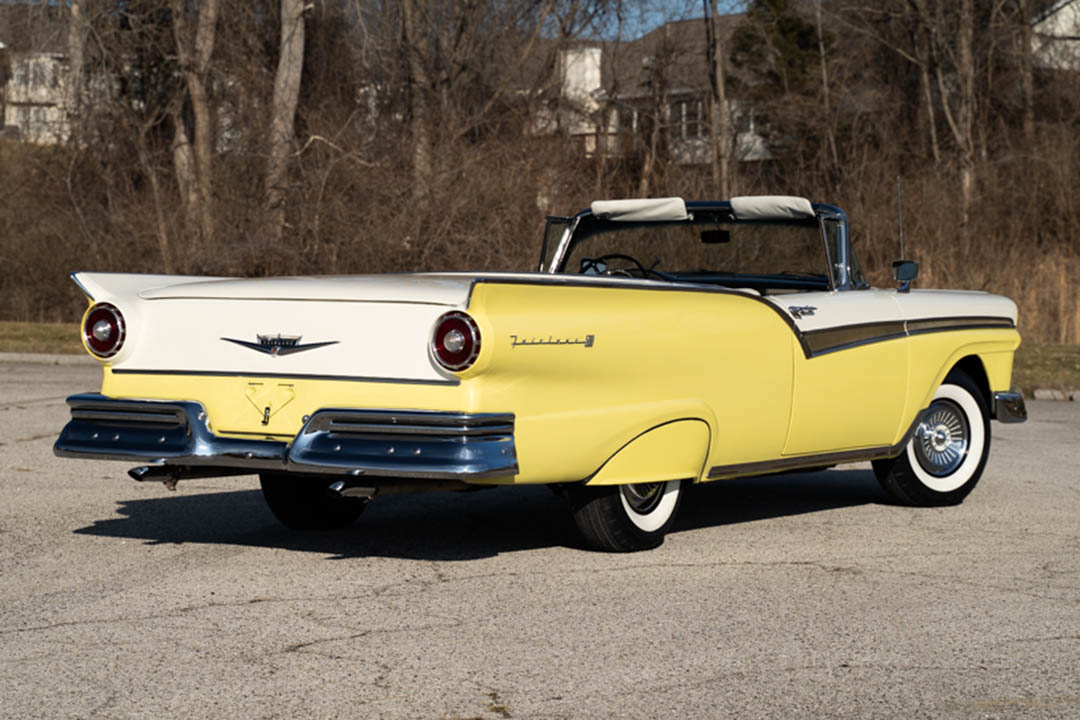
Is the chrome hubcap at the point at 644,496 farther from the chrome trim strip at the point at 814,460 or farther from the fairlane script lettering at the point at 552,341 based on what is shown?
the fairlane script lettering at the point at 552,341

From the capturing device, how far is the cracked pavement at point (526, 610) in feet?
14.5

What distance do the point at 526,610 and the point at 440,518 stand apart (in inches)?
90.1

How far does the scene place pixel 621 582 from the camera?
610 centimetres

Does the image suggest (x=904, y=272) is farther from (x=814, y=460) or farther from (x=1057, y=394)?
(x=1057, y=394)

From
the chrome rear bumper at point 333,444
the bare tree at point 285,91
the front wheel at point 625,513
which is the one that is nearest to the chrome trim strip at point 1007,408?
the front wheel at point 625,513

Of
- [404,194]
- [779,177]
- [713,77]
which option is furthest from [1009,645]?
[779,177]

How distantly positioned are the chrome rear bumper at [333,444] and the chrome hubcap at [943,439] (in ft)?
11.3

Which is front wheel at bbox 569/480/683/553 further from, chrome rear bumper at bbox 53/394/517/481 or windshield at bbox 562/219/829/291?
windshield at bbox 562/219/829/291

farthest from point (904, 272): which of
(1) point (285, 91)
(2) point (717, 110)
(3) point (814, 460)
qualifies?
(1) point (285, 91)

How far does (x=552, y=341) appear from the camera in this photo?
5934 mm

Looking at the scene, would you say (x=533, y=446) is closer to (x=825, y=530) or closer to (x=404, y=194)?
(x=825, y=530)

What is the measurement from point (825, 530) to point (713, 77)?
76.5 feet

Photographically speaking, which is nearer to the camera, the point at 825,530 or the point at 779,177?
the point at 825,530

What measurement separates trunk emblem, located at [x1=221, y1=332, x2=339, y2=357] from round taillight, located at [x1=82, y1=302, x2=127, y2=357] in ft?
2.13
